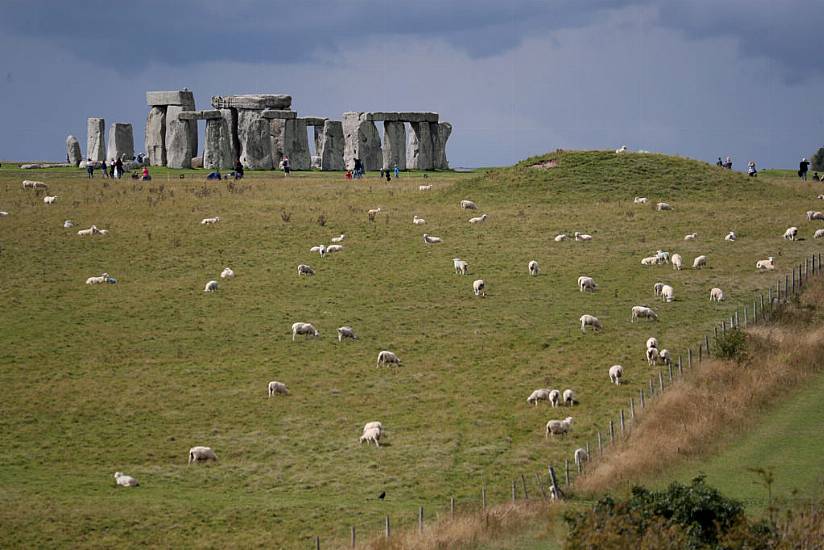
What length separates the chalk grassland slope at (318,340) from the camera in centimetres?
3073

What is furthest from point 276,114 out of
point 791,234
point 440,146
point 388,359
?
point 388,359

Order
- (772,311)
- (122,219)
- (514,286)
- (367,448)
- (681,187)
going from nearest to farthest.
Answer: (367,448) < (772,311) < (514,286) < (122,219) < (681,187)

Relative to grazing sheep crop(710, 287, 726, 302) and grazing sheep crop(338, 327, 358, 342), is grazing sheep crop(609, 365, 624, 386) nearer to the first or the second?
grazing sheep crop(338, 327, 358, 342)

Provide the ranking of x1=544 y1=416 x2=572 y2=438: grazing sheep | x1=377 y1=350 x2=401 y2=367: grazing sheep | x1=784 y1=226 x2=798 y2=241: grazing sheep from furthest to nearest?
x1=784 y1=226 x2=798 y2=241: grazing sheep < x1=377 y1=350 x2=401 y2=367: grazing sheep < x1=544 y1=416 x2=572 y2=438: grazing sheep

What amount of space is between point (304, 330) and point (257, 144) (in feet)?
178

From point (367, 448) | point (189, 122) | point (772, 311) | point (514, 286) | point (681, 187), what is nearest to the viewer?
point (367, 448)

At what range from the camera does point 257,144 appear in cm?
9525

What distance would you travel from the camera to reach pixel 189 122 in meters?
98.1

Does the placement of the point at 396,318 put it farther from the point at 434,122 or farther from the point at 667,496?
the point at 434,122

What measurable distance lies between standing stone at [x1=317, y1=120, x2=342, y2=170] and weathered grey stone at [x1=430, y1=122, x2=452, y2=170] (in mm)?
6884

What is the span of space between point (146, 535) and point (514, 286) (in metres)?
23.3

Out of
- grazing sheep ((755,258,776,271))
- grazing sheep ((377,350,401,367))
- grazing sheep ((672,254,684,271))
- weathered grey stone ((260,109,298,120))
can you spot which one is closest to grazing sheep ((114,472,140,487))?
grazing sheep ((377,350,401,367))

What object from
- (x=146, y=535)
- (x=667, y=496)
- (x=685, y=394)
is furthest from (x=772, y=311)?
(x=146, y=535)

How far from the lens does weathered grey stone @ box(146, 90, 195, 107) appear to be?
102 meters
